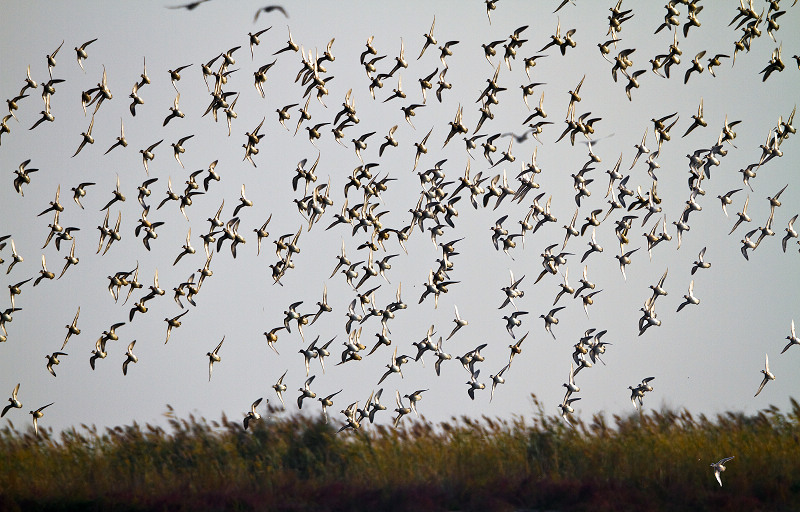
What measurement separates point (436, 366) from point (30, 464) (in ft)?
36.8

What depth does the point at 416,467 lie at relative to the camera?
29.6 metres

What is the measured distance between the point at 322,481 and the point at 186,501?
3.40 m

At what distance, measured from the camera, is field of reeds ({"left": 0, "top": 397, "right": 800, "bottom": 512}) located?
92.1 ft

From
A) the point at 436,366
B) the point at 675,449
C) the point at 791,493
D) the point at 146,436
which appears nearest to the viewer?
the point at 791,493

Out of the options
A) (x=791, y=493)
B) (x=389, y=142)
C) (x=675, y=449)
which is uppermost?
(x=389, y=142)

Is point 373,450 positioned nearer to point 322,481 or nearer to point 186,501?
point 322,481

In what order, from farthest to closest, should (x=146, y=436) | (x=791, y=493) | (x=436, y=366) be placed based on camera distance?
(x=436, y=366)
(x=146, y=436)
(x=791, y=493)

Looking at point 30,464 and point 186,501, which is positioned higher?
point 30,464

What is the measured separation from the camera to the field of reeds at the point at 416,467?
92.1 ft

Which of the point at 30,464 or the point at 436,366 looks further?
the point at 436,366

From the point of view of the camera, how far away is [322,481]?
2992cm

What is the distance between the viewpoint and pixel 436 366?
113 ft

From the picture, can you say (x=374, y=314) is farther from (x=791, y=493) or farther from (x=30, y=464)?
(x=791, y=493)

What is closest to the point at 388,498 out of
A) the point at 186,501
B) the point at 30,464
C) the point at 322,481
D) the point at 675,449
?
the point at 322,481
